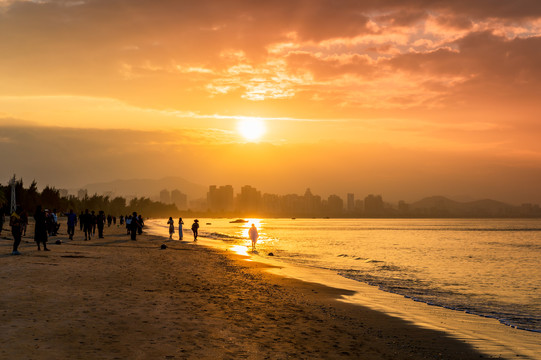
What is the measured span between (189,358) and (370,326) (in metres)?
6.31

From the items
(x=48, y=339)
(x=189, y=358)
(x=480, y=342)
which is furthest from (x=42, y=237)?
(x=480, y=342)

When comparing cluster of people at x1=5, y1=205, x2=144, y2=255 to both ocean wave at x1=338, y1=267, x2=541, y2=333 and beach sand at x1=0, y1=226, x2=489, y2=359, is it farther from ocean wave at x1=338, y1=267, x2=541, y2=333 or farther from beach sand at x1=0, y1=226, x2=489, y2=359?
ocean wave at x1=338, y1=267, x2=541, y2=333

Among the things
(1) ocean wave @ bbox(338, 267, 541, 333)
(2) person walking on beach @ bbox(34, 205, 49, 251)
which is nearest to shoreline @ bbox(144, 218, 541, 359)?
(1) ocean wave @ bbox(338, 267, 541, 333)

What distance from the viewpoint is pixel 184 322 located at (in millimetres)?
11625

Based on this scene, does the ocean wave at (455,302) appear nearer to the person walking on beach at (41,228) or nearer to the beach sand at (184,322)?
the beach sand at (184,322)

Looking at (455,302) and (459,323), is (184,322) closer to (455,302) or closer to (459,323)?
(459,323)

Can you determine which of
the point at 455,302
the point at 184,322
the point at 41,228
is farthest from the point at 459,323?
the point at 41,228

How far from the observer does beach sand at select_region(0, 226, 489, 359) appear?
9.23 m

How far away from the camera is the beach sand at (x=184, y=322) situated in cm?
923

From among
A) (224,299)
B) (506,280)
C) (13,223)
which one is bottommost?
(506,280)

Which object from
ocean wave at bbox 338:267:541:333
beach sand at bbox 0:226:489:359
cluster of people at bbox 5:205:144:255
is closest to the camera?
beach sand at bbox 0:226:489:359

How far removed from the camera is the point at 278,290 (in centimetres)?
1883

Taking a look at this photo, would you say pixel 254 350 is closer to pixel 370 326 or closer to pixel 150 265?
pixel 370 326

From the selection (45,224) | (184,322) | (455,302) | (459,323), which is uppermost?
(45,224)
